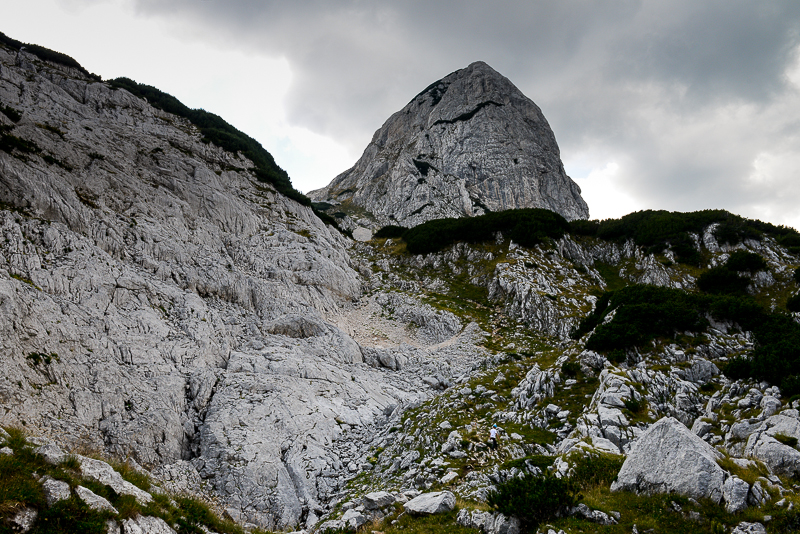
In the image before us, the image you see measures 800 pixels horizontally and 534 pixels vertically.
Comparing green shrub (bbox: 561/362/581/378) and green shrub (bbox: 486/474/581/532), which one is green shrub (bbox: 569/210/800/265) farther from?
green shrub (bbox: 486/474/581/532)

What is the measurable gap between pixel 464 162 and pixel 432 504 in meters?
119

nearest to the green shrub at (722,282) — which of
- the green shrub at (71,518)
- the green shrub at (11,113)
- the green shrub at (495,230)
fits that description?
the green shrub at (495,230)

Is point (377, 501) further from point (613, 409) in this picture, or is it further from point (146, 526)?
point (613, 409)

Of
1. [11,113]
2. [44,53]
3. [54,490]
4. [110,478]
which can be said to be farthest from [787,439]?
[44,53]

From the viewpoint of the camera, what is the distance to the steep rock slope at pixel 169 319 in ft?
52.9

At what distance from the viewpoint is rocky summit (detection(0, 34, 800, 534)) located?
9312 mm

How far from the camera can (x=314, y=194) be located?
15275 centimetres


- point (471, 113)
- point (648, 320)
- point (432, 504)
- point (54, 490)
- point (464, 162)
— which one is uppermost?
point (471, 113)

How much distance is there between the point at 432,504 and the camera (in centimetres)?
1131

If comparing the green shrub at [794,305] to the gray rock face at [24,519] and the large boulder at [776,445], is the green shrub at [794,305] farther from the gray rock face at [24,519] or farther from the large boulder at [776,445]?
the gray rock face at [24,519]

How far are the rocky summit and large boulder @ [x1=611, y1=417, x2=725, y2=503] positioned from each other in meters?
0.05

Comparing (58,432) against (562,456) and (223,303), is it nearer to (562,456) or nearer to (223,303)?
(223,303)

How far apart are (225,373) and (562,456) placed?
61.8ft

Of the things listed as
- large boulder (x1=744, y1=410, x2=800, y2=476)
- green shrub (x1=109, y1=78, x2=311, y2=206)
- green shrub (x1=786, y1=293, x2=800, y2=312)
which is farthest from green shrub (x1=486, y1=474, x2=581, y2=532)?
green shrub (x1=109, y1=78, x2=311, y2=206)
